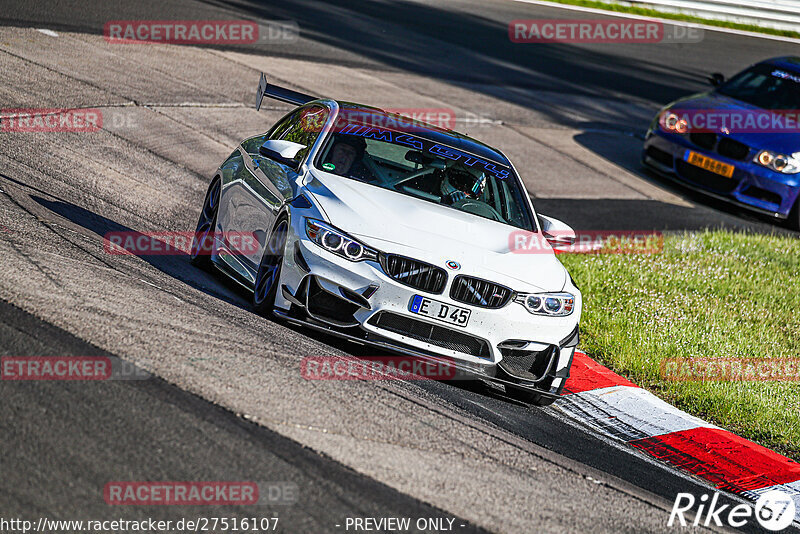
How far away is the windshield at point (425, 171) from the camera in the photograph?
7.18 m

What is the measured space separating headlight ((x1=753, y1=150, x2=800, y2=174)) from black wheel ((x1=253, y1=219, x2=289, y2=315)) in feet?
30.7

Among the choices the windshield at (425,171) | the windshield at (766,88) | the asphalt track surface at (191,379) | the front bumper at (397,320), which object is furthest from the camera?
the windshield at (766,88)

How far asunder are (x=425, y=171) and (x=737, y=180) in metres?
8.11

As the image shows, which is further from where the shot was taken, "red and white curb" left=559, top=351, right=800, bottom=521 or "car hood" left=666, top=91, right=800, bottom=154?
"car hood" left=666, top=91, right=800, bottom=154

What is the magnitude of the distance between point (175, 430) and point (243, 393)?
633mm

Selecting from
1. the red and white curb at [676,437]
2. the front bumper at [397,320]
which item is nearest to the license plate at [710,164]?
the red and white curb at [676,437]

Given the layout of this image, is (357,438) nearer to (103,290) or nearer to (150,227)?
(103,290)

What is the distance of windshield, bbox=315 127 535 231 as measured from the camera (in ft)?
23.6

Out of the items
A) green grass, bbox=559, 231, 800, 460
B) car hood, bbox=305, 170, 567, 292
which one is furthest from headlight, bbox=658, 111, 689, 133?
car hood, bbox=305, 170, 567, 292

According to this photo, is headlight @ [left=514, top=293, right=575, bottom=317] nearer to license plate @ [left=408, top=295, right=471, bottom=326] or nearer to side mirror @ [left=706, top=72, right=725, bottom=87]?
license plate @ [left=408, top=295, right=471, bottom=326]

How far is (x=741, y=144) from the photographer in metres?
14.0

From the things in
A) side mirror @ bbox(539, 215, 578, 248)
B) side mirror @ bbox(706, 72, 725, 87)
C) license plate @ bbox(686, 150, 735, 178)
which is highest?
side mirror @ bbox(706, 72, 725, 87)

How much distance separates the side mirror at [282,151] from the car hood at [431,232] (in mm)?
226

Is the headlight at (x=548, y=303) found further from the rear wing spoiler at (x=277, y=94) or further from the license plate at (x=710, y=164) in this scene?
the license plate at (x=710, y=164)
